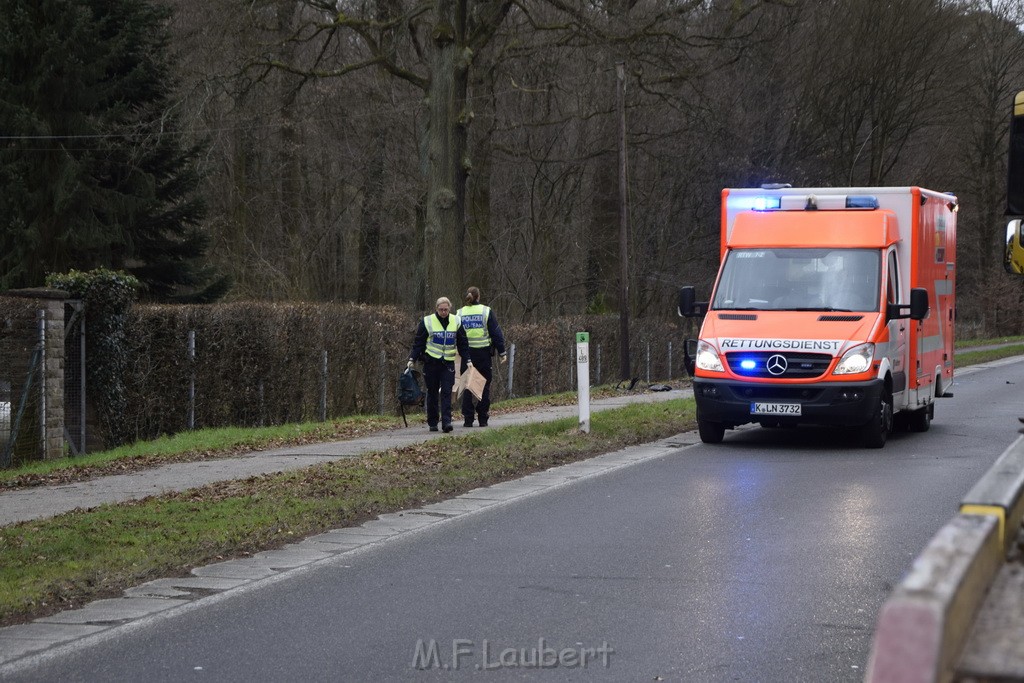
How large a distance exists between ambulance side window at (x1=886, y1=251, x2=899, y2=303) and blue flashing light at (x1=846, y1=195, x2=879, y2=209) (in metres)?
0.60

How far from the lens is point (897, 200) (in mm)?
16812

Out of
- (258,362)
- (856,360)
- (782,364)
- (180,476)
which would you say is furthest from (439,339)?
(856,360)

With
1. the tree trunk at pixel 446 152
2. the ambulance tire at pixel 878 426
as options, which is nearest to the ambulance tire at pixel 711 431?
the ambulance tire at pixel 878 426

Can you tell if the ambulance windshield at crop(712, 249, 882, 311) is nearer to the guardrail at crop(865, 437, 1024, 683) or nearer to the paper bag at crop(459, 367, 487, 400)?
the paper bag at crop(459, 367, 487, 400)

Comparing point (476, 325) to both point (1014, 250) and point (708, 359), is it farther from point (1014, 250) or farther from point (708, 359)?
point (1014, 250)

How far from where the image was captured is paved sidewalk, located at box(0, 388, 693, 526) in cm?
1149

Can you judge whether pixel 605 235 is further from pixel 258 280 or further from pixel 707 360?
pixel 707 360

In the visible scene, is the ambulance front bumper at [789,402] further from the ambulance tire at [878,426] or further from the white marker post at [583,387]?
the white marker post at [583,387]

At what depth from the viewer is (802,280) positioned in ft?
54.3

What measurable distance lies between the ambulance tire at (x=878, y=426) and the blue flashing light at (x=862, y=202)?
2259mm

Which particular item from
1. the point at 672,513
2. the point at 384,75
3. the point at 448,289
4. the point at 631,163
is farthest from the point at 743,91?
the point at 672,513

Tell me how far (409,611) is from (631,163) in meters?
36.1

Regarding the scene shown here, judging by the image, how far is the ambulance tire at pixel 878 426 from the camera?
15.7 meters

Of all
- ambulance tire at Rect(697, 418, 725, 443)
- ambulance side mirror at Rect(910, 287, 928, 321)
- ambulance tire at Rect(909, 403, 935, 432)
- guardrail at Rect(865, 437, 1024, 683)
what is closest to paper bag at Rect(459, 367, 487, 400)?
ambulance tire at Rect(697, 418, 725, 443)
